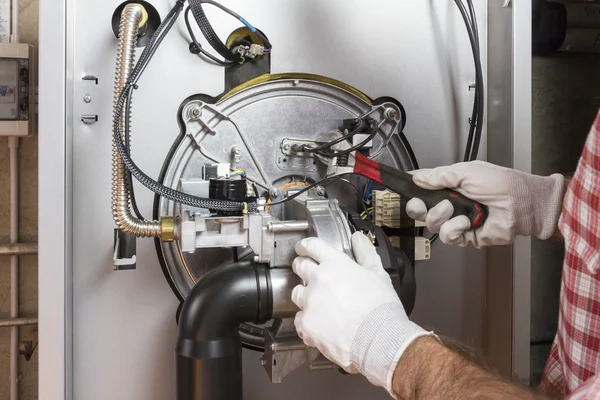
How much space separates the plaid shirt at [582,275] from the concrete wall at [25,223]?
1.38m

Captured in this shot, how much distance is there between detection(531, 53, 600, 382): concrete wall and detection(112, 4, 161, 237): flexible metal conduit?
119 cm

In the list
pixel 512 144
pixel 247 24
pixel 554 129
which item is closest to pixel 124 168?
pixel 247 24

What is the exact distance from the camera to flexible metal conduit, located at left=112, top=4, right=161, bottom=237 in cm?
85

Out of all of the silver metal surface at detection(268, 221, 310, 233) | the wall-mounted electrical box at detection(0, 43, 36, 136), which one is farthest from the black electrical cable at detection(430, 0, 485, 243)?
the wall-mounted electrical box at detection(0, 43, 36, 136)

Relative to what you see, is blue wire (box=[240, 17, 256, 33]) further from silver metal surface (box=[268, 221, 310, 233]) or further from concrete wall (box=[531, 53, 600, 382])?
concrete wall (box=[531, 53, 600, 382])

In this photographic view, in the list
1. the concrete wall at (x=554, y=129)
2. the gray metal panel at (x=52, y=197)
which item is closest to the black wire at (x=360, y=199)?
the gray metal panel at (x=52, y=197)

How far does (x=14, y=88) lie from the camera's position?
1.18 m

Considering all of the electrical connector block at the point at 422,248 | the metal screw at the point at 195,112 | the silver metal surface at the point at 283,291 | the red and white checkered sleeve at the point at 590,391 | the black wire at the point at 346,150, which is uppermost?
the metal screw at the point at 195,112

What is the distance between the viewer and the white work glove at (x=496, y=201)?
92 cm

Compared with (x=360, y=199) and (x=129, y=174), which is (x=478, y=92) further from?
(x=129, y=174)

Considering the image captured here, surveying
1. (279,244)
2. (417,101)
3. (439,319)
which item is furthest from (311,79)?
(439,319)

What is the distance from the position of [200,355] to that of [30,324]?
2.94 ft

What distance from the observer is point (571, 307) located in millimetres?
710

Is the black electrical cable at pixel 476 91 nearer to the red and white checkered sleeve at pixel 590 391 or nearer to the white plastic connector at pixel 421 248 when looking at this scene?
the white plastic connector at pixel 421 248
